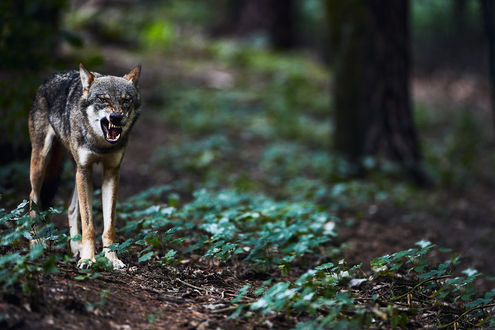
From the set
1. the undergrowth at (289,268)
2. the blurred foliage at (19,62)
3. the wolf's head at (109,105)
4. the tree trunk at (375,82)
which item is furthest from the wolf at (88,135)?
the tree trunk at (375,82)

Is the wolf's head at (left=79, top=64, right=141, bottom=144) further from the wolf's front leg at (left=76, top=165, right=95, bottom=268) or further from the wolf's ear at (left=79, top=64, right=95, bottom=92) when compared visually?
the wolf's front leg at (left=76, top=165, right=95, bottom=268)

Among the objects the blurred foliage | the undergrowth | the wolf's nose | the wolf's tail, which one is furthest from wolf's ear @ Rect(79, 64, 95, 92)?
the blurred foliage

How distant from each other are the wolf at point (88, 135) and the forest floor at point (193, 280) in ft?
1.34

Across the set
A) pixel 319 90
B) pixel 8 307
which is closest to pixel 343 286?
pixel 8 307

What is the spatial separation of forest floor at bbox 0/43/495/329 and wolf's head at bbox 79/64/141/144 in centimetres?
114

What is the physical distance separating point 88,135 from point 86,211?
66cm

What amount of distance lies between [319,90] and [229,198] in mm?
10303

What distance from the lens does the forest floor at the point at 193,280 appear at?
10.9 feet

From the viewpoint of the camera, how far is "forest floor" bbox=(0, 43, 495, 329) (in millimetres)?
3321

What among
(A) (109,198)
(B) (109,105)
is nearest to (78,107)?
(B) (109,105)

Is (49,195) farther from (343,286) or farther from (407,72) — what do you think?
Answer: (407,72)

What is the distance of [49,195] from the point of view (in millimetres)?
4984

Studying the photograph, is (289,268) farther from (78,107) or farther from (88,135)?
(78,107)

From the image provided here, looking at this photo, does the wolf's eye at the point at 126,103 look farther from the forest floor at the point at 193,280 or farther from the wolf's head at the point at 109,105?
the forest floor at the point at 193,280
